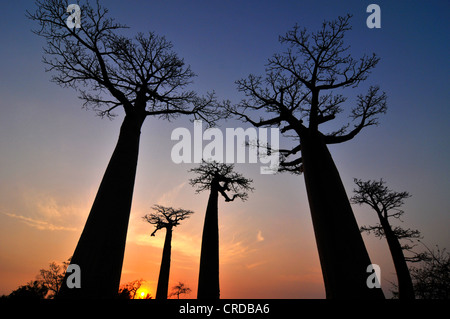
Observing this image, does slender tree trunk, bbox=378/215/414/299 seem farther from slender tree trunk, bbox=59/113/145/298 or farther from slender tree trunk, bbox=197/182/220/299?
slender tree trunk, bbox=59/113/145/298

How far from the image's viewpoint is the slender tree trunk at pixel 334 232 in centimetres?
279

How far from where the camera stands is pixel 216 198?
9.02 meters

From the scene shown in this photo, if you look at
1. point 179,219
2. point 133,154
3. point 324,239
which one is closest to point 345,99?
point 324,239

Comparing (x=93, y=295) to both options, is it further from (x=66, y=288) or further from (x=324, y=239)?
(x=324, y=239)

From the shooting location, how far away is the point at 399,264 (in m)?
8.36

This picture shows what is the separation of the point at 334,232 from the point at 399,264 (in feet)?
26.9

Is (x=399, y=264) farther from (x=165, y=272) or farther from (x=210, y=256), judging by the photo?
(x=165, y=272)

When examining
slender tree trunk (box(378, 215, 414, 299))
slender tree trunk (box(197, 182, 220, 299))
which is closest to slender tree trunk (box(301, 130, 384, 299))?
slender tree trunk (box(197, 182, 220, 299))

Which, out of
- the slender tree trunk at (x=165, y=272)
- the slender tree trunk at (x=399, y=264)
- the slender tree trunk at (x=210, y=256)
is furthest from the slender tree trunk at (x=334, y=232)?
the slender tree trunk at (x=165, y=272)

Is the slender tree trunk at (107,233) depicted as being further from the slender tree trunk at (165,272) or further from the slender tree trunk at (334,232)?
the slender tree trunk at (165,272)

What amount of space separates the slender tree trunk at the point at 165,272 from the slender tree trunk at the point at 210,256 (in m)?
5.74

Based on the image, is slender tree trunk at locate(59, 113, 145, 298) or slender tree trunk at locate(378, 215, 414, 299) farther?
slender tree trunk at locate(378, 215, 414, 299)

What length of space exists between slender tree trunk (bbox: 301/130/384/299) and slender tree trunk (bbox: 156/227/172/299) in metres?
11.4

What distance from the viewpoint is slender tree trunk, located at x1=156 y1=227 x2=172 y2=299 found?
38.5ft
